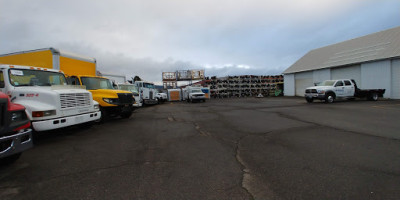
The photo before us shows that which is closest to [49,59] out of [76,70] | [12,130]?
[76,70]

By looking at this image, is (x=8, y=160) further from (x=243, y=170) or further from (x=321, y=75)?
(x=321, y=75)

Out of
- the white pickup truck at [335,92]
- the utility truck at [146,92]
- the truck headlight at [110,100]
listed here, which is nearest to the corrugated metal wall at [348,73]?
the white pickup truck at [335,92]

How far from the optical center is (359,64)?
2184 cm

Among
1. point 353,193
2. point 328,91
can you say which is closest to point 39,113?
point 353,193

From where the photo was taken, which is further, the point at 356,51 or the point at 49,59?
the point at 356,51

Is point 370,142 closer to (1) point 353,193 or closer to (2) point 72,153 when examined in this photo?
(1) point 353,193

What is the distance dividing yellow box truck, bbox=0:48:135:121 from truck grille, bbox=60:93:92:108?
5.25ft

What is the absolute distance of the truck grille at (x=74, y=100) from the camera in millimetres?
5602

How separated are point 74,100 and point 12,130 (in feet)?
9.14

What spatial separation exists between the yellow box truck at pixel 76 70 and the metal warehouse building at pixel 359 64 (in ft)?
82.3

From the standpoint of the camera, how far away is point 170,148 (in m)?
4.66

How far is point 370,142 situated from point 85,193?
6.40 meters

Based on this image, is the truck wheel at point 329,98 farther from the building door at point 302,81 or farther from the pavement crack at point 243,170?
the pavement crack at point 243,170

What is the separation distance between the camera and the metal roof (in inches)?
798
